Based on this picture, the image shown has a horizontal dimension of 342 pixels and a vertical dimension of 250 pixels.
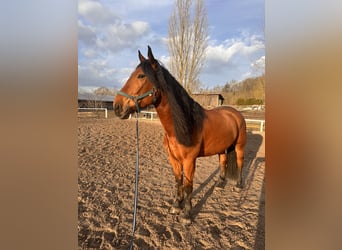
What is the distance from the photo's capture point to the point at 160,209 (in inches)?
107

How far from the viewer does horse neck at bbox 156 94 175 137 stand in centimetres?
224

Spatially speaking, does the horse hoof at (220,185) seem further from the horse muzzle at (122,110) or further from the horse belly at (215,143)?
the horse muzzle at (122,110)

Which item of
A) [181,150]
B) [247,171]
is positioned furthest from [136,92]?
[247,171]

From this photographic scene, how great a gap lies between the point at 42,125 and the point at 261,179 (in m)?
4.28

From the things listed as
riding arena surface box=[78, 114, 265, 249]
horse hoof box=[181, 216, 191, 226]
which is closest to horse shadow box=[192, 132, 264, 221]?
riding arena surface box=[78, 114, 265, 249]

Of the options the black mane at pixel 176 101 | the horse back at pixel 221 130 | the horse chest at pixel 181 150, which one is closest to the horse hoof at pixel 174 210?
the horse chest at pixel 181 150

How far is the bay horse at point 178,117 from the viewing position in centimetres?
205

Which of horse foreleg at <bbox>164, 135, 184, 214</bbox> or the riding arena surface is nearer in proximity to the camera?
the riding arena surface

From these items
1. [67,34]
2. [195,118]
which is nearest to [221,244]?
[195,118]

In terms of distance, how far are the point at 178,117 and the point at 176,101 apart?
18 centimetres

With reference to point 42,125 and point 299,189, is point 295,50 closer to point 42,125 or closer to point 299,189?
point 299,189

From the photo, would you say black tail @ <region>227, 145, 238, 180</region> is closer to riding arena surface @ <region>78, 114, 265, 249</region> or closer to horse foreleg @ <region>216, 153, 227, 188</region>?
horse foreleg @ <region>216, 153, 227, 188</region>

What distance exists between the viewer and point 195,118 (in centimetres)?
245

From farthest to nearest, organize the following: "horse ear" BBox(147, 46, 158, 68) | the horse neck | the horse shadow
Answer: the horse shadow
the horse neck
"horse ear" BBox(147, 46, 158, 68)
